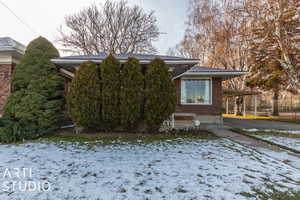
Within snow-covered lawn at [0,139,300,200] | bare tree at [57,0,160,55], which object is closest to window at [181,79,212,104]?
snow-covered lawn at [0,139,300,200]

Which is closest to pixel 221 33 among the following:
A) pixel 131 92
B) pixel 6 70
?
pixel 131 92

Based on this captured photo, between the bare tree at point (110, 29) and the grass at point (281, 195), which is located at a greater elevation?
the bare tree at point (110, 29)

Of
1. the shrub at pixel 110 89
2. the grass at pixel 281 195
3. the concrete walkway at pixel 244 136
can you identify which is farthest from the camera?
the shrub at pixel 110 89

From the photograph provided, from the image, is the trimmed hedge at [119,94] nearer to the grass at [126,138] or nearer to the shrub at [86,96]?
the shrub at [86,96]

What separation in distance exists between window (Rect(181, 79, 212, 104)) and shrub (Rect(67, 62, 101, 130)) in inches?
210

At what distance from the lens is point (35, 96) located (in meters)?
4.83

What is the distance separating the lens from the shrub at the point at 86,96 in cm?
478

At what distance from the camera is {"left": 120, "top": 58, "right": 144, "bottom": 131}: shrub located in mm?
4871

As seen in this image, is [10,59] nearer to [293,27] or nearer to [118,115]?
[118,115]

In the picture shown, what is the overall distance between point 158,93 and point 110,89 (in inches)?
67.3

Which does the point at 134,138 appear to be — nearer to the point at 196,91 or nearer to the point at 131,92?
the point at 131,92

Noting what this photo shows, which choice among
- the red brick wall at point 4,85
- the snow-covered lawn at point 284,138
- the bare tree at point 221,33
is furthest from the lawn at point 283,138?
the red brick wall at point 4,85

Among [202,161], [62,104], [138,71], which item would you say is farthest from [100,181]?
[62,104]

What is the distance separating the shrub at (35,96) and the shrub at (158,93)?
339cm
